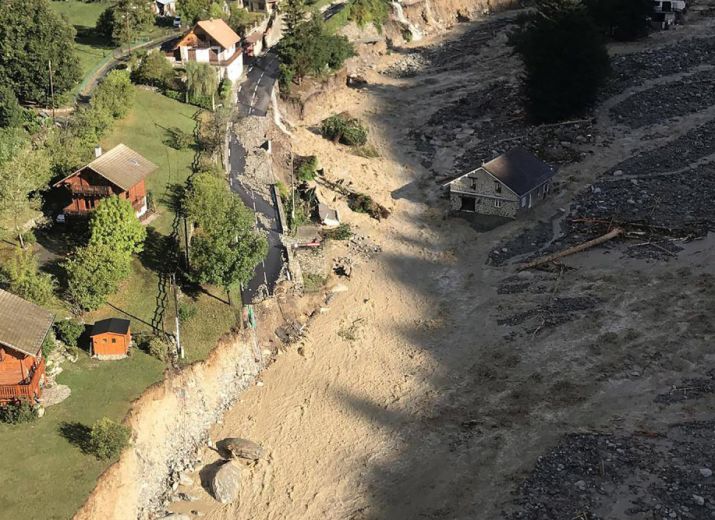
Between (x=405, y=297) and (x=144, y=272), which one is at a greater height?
(x=144, y=272)

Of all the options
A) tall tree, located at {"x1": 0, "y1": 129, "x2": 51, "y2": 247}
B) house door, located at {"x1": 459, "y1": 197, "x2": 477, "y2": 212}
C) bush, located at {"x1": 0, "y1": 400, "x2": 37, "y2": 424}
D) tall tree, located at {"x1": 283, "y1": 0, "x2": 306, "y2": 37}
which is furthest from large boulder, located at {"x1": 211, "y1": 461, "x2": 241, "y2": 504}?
tall tree, located at {"x1": 283, "y1": 0, "x2": 306, "y2": 37}

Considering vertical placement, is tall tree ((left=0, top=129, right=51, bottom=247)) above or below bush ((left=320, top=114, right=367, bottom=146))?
above

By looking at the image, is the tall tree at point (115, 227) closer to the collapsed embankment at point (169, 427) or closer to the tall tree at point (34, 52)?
the collapsed embankment at point (169, 427)

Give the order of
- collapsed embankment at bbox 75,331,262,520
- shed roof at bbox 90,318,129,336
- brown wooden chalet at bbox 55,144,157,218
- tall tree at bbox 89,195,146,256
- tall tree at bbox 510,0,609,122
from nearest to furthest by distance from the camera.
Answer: collapsed embankment at bbox 75,331,262,520 < shed roof at bbox 90,318,129,336 < tall tree at bbox 89,195,146,256 < brown wooden chalet at bbox 55,144,157,218 < tall tree at bbox 510,0,609,122

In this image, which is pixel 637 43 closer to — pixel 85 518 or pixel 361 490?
pixel 361 490

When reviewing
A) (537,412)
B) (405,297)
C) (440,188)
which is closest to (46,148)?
(405,297)

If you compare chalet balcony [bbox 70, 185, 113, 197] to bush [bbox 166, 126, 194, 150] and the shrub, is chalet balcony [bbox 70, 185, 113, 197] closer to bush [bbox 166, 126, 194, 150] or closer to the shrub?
the shrub

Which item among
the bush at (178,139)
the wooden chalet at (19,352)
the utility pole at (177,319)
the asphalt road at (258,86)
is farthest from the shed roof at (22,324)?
the asphalt road at (258,86)
